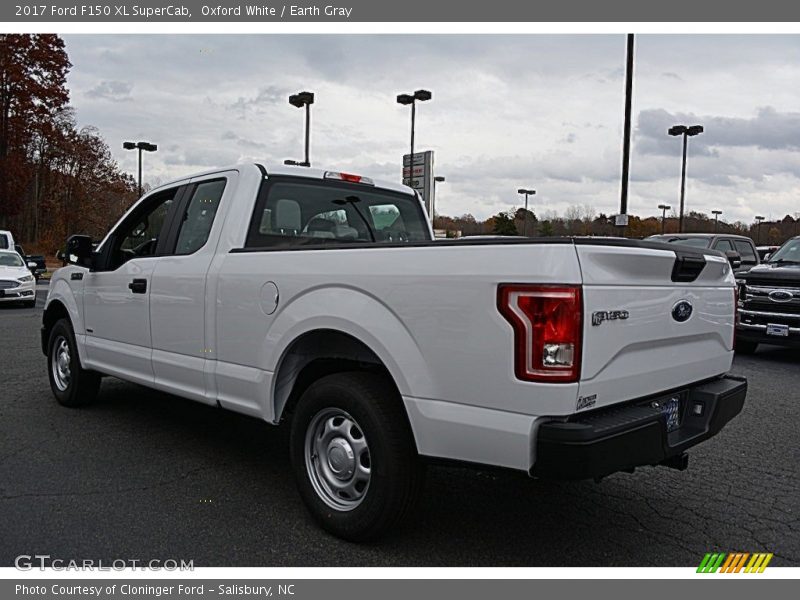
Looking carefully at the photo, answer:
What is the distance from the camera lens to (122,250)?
550 cm

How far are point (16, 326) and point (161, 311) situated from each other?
31.2 feet

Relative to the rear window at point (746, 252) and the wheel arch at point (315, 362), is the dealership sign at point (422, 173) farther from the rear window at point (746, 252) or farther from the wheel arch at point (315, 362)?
the wheel arch at point (315, 362)

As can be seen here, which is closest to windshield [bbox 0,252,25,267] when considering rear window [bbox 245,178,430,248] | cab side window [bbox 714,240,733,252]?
rear window [bbox 245,178,430,248]

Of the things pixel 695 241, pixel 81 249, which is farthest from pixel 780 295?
pixel 81 249

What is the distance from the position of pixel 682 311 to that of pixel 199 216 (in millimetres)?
3080

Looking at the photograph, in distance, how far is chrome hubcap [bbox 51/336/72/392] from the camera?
6238mm

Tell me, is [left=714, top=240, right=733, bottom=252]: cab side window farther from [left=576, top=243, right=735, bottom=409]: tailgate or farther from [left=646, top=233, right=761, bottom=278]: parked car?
[left=576, top=243, right=735, bottom=409]: tailgate

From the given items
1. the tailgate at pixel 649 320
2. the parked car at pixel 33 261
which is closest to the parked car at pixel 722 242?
the tailgate at pixel 649 320

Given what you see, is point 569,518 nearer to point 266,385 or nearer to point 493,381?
point 493,381

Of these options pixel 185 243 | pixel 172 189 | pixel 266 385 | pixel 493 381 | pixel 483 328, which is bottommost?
pixel 266 385

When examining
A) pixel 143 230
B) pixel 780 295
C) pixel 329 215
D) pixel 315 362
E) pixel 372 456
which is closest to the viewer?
pixel 372 456

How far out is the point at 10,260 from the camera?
1722 centimetres

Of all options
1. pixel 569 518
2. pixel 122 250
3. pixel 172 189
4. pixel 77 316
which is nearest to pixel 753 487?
pixel 569 518
